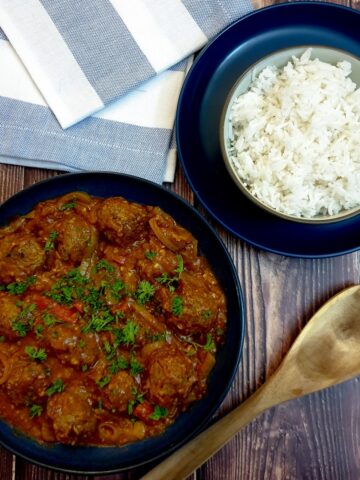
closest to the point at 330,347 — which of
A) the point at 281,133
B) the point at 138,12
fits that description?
the point at 281,133

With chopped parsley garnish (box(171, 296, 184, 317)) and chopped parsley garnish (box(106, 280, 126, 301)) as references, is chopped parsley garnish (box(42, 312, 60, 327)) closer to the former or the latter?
chopped parsley garnish (box(106, 280, 126, 301))

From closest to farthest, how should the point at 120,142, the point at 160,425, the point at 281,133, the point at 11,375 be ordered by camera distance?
the point at 11,375, the point at 160,425, the point at 281,133, the point at 120,142

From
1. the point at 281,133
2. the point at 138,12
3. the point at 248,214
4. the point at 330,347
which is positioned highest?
the point at 138,12

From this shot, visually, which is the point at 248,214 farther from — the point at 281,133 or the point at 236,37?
the point at 236,37

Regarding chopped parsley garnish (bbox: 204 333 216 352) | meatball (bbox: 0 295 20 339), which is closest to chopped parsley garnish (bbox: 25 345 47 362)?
meatball (bbox: 0 295 20 339)

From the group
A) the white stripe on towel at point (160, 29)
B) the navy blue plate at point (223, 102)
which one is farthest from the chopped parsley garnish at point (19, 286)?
the white stripe on towel at point (160, 29)
